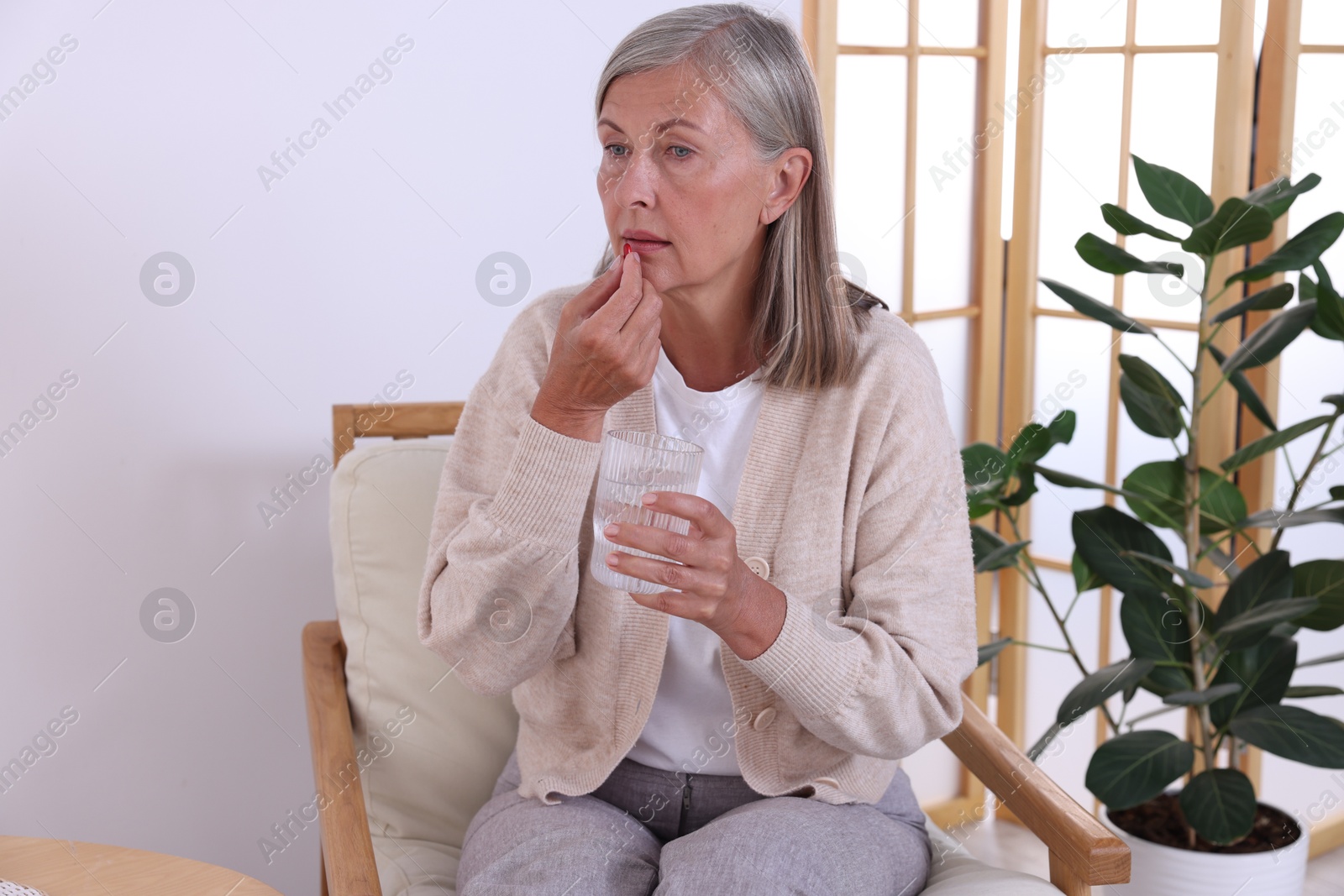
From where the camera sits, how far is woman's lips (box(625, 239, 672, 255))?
1326 millimetres

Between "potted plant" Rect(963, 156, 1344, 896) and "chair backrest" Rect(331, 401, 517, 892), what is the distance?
90cm

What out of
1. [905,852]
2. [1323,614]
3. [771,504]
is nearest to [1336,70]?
[1323,614]

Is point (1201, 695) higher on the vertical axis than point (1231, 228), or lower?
lower

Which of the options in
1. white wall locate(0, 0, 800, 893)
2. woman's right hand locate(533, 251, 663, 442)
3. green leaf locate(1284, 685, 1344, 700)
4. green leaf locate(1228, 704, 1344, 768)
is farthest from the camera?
green leaf locate(1284, 685, 1344, 700)

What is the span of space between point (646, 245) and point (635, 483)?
1.09ft

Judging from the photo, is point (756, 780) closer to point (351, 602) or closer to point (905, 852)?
point (905, 852)

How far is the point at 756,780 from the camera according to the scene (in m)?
1.37

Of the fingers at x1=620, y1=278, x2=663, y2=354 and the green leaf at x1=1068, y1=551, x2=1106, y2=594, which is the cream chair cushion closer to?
the fingers at x1=620, y1=278, x2=663, y2=354

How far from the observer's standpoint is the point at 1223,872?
2.00 m

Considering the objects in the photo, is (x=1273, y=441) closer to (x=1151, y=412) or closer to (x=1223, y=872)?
(x=1151, y=412)

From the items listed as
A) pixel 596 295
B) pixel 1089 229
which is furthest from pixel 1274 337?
pixel 596 295

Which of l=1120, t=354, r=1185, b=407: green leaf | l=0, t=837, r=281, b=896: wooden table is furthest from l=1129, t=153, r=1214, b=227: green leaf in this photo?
l=0, t=837, r=281, b=896: wooden table

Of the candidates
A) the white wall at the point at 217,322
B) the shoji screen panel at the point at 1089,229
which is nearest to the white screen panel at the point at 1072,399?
the shoji screen panel at the point at 1089,229

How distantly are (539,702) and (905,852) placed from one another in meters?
0.46
